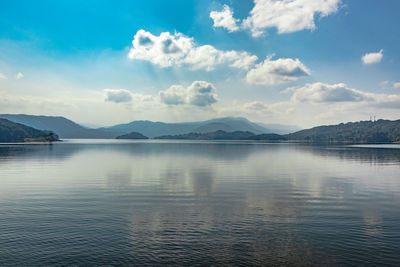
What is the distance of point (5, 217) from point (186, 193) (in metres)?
25.0

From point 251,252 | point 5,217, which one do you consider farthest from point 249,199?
point 5,217

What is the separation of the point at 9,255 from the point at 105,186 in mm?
32799

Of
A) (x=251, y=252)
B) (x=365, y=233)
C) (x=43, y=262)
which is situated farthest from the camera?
(x=365, y=233)

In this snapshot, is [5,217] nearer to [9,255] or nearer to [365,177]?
[9,255]

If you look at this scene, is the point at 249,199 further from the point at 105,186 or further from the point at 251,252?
the point at 105,186

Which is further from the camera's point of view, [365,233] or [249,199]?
[249,199]

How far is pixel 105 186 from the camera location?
54.1 metres

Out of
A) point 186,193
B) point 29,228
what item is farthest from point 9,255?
point 186,193

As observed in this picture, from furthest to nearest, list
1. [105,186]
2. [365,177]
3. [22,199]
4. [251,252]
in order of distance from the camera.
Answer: [365,177] < [105,186] < [22,199] < [251,252]

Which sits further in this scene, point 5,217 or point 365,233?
point 5,217

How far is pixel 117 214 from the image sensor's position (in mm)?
33406

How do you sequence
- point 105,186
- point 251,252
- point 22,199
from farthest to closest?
1. point 105,186
2. point 22,199
3. point 251,252

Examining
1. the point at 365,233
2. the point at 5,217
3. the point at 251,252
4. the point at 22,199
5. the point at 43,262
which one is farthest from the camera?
the point at 22,199

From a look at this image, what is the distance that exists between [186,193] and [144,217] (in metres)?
15.9
